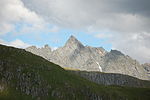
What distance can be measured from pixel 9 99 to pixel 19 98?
10.4m

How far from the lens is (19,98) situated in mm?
198125

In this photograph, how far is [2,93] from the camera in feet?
650

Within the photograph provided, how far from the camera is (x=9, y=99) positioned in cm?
18962

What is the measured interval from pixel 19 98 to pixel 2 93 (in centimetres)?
1463

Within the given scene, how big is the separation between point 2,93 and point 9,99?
39.6 feet
